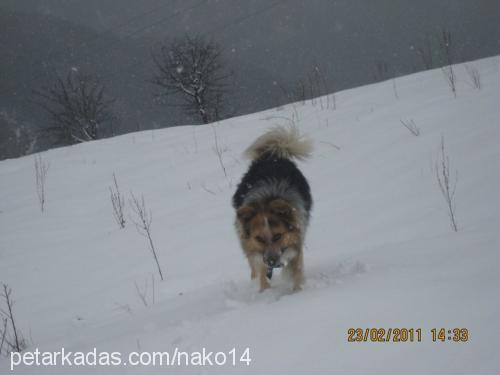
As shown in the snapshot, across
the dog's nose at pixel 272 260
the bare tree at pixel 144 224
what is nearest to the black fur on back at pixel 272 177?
the dog's nose at pixel 272 260

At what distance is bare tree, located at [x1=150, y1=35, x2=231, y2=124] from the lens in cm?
2562

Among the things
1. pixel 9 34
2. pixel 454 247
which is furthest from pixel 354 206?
pixel 9 34

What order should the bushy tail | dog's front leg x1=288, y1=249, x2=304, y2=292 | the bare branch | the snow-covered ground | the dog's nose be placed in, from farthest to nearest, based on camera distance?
the bare branch → the bushy tail → dog's front leg x1=288, y1=249, x2=304, y2=292 → the dog's nose → the snow-covered ground

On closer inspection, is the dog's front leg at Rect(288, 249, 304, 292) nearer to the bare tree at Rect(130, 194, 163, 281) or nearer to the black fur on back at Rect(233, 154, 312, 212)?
the black fur on back at Rect(233, 154, 312, 212)

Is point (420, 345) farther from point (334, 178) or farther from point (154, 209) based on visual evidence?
point (154, 209)

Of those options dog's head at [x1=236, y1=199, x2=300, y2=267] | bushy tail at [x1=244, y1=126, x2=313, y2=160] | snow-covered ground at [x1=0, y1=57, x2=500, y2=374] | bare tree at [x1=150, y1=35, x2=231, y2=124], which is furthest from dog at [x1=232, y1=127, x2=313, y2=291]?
bare tree at [x1=150, y1=35, x2=231, y2=124]

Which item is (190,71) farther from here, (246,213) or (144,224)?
(246,213)

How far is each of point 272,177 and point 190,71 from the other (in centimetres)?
2425

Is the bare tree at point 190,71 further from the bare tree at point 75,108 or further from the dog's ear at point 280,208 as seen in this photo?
the dog's ear at point 280,208

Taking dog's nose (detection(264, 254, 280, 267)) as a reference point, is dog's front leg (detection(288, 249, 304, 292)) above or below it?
below

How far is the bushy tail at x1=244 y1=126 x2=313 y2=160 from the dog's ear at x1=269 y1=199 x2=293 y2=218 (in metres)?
1.79

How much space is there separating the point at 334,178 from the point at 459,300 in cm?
412

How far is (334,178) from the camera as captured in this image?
557cm
